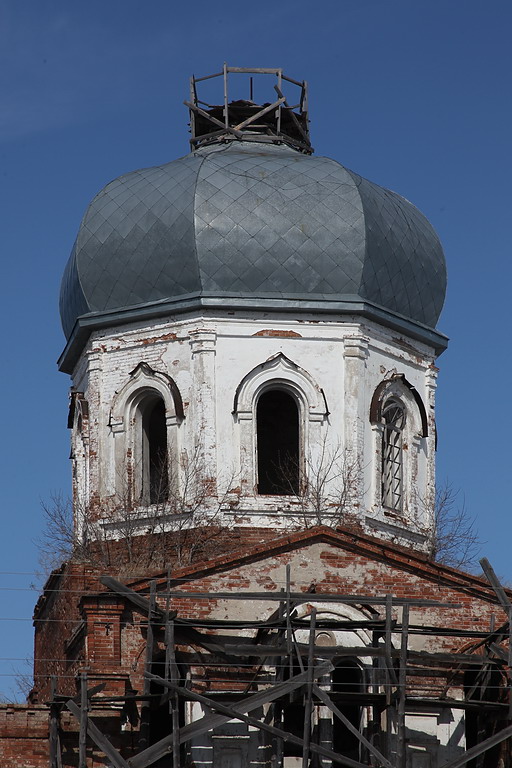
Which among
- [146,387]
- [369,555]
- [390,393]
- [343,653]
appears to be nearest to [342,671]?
[343,653]

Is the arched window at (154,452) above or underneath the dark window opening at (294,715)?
above

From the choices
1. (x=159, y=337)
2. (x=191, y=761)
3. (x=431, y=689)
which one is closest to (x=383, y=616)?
(x=431, y=689)

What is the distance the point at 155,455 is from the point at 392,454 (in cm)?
308

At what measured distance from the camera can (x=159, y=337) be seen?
1194 inches

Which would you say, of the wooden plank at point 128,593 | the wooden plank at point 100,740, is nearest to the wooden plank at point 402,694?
the wooden plank at point 128,593

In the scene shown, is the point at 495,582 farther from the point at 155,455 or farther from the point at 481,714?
the point at 155,455

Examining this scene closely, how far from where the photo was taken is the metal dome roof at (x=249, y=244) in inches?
1188

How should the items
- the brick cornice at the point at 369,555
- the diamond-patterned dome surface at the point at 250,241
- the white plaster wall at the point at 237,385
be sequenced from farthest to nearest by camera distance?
the diamond-patterned dome surface at the point at 250,241 < the white plaster wall at the point at 237,385 < the brick cornice at the point at 369,555

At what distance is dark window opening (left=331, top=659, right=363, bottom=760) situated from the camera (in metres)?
27.0

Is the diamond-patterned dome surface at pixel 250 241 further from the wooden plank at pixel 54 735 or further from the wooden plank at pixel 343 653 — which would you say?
the wooden plank at pixel 54 735

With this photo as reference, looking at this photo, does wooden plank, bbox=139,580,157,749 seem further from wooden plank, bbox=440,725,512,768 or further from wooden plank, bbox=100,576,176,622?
wooden plank, bbox=440,725,512,768

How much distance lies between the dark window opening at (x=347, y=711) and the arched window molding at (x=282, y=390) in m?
3.39

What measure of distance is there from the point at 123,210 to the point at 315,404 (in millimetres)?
3723

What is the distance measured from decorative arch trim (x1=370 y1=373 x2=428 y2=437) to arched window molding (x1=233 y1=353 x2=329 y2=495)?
710mm
